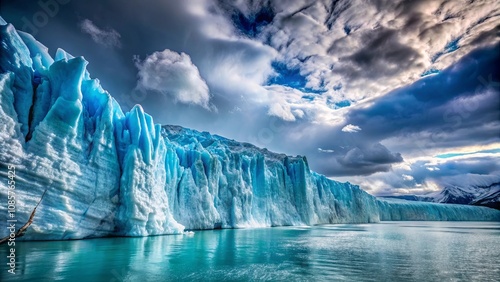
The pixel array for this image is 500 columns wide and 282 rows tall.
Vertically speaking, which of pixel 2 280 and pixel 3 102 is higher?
pixel 3 102

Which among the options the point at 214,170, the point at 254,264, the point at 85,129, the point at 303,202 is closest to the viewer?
the point at 254,264

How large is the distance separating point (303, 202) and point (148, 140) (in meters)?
26.3

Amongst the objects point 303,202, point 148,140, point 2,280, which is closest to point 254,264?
point 2,280

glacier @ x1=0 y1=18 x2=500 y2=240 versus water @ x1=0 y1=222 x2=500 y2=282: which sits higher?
glacier @ x1=0 y1=18 x2=500 y2=240

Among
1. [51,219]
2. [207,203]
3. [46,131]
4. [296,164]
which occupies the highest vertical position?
[296,164]

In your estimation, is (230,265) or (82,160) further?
(82,160)

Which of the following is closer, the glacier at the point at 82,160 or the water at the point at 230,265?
the water at the point at 230,265

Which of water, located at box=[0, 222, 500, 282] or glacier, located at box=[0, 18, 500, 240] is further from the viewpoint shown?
glacier, located at box=[0, 18, 500, 240]

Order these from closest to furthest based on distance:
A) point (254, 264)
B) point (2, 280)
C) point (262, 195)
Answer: point (2, 280), point (254, 264), point (262, 195)

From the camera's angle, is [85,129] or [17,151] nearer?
[17,151]

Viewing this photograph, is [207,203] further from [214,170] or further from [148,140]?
[148,140]

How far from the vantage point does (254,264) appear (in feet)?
30.8

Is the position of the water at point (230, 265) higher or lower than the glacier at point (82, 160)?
lower

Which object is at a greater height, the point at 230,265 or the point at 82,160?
the point at 82,160
